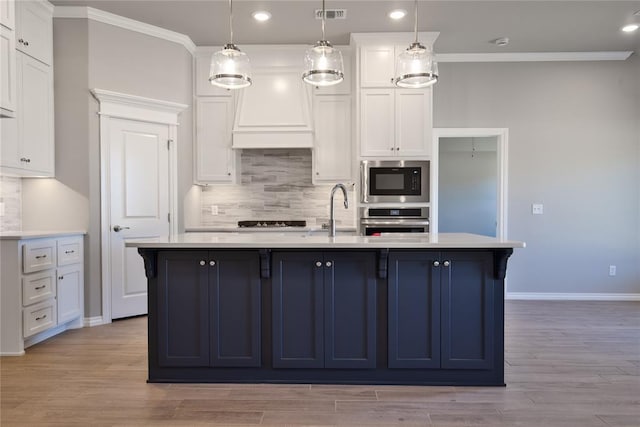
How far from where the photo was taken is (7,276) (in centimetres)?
316

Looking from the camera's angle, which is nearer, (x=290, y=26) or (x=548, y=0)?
(x=548, y=0)

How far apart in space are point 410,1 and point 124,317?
4.09m

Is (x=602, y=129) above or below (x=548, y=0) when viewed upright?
below

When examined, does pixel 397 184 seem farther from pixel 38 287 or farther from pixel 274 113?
pixel 38 287

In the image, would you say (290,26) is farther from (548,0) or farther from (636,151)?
(636,151)

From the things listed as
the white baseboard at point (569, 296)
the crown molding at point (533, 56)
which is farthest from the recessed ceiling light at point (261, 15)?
the white baseboard at point (569, 296)

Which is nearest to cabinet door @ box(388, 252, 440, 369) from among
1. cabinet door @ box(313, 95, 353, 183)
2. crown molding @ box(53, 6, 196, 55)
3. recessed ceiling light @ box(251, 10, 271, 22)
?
cabinet door @ box(313, 95, 353, 183)

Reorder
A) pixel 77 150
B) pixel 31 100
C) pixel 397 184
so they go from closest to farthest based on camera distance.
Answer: pixel 31 100 < pixel 77 150 < pixel 397 184

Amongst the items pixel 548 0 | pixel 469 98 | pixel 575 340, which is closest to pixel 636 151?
pixel 469 98

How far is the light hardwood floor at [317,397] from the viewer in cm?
221

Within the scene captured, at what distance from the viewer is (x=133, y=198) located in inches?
167

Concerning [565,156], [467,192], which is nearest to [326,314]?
[565,156]

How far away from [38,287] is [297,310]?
2.25 meters

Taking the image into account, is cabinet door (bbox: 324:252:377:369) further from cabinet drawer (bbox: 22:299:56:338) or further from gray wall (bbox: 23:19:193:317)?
gray wall (bbox: 23:19:193:317)
